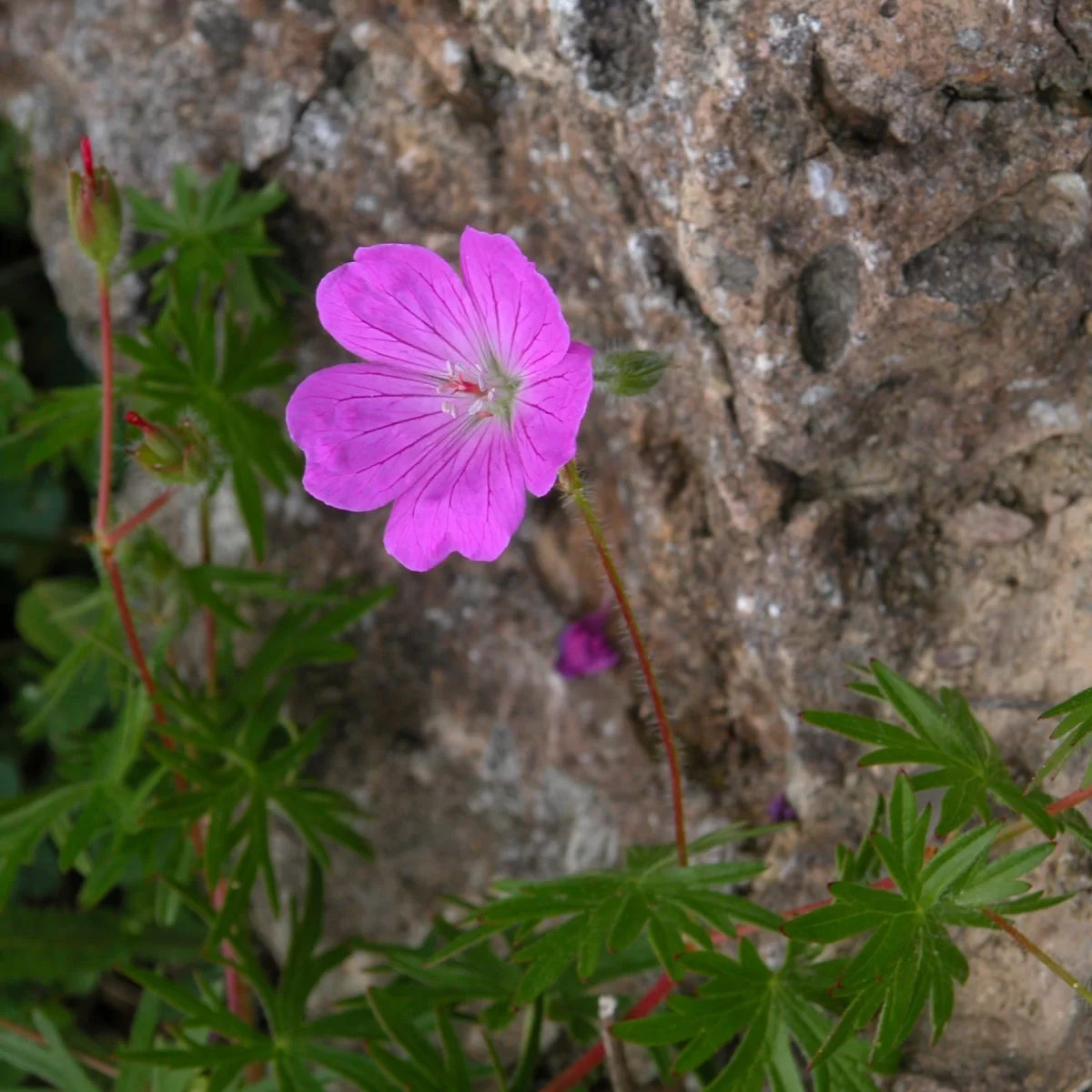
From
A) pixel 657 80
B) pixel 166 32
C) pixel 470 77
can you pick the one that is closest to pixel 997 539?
pixel 657 80

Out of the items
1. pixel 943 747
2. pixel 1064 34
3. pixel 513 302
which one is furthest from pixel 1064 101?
pixel 943 747

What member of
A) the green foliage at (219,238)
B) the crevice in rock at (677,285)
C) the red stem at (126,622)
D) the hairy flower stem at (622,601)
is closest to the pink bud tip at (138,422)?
the red stem at (126,622)

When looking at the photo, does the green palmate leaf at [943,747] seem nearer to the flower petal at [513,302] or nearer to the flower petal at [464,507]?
the flower petal at [464,507]

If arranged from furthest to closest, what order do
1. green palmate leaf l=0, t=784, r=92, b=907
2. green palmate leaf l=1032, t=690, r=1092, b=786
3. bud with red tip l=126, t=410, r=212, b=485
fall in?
green palmate leaf l=0, t=784, r=92, b=907
bud with red tip l=126, t=410, r=212, b=485
green palmate leaf l=1032, t=690, r=1092, b=786

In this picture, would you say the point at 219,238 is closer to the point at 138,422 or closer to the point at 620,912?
the point at 138,422

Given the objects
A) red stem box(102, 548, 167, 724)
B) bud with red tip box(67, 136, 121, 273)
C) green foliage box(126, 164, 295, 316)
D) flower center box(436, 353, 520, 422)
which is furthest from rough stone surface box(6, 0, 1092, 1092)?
red stem box(102, 548, 167, 724)

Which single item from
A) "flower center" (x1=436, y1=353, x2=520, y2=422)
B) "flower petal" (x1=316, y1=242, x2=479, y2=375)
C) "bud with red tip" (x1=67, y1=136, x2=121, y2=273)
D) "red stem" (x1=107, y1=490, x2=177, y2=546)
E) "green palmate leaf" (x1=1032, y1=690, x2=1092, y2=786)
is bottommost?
"green palmate leaf" (x1=1032, y1=690, x2=1092, y2=786)

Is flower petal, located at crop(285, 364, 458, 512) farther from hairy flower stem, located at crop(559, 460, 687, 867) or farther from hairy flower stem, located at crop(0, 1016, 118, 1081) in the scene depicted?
hairy flower stem, located at crop(0, 1016, 118, 1081)
